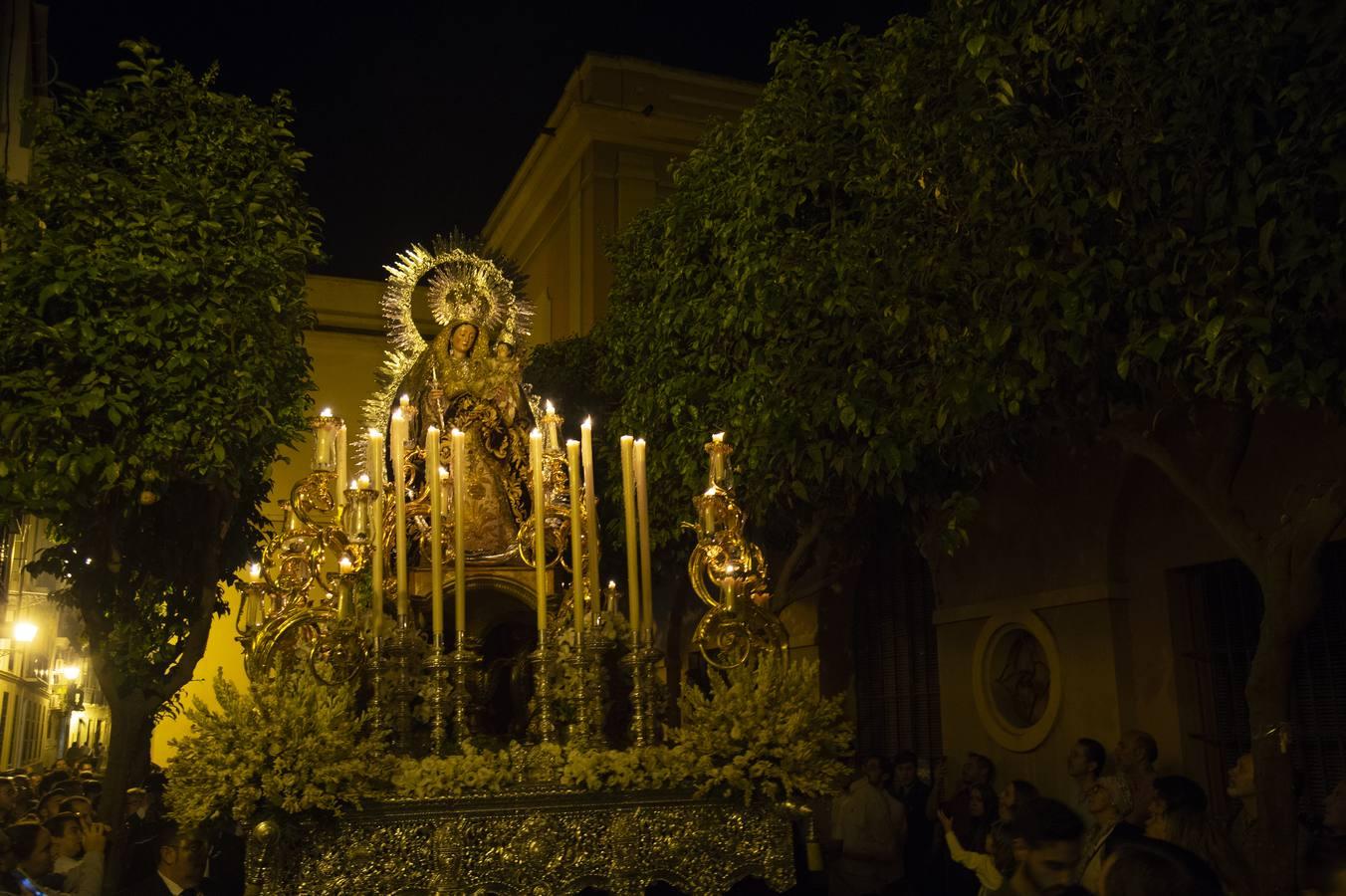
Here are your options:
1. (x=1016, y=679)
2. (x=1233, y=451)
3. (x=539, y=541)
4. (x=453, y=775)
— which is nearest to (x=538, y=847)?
(x=453, y=775)

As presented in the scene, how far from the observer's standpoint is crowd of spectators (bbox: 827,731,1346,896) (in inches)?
121

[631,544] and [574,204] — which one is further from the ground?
[574,204]

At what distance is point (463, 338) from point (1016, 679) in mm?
5114

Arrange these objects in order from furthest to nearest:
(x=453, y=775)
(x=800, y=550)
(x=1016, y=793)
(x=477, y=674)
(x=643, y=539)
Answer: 1. (x=800, y=550)
2. (x=1016, y=793)
3. (x=477, y=674)
4. (x=643, y=539)
5. (x=453, y=775)

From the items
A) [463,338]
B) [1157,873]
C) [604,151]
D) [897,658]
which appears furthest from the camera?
[604,151]

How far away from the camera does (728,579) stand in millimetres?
5773

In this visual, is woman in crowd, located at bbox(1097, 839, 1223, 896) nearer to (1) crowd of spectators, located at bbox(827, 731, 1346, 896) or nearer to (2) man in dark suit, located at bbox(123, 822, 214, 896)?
(1) crowd of spectators, located at bbox(827, 731, 1346, 896)

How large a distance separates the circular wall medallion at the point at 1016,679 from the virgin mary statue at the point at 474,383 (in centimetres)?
399

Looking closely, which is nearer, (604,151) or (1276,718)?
(1276,718)

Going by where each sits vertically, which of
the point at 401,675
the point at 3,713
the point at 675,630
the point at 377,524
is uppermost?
the point at 675,630

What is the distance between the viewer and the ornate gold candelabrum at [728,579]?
19.0 ft

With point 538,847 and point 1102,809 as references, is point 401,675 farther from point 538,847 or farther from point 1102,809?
point 1102,809

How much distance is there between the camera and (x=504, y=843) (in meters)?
5.16

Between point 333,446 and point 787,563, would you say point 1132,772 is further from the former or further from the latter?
point 333,446
